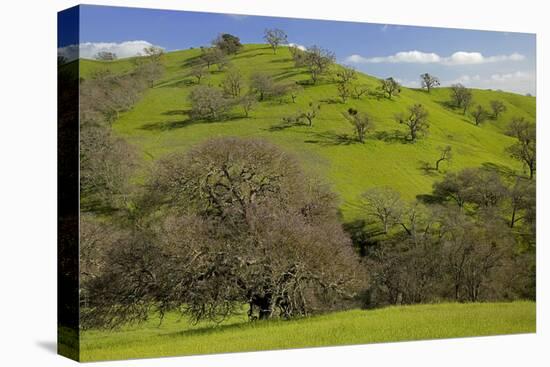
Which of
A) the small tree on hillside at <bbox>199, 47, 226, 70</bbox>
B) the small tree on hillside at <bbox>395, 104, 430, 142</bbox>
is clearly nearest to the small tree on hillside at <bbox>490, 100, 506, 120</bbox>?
the small tree on hillside at <bbox>395, 104, 430, 142</bbox>

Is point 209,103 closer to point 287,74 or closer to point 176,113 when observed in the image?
point 176,113

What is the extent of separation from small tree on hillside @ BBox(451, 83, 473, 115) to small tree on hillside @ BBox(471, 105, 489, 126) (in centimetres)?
30

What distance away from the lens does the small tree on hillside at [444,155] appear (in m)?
24.8

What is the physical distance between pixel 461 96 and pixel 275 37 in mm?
5910

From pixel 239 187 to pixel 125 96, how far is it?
3220 mm

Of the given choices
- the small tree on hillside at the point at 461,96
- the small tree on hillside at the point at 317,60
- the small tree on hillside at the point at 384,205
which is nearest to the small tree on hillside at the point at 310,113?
the small tree on hillside at the point at 317,60

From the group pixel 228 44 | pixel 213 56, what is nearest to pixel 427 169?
pixel 228 44

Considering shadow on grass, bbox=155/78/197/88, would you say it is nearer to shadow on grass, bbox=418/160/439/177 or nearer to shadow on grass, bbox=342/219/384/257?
shadow on grass, bbox=342/219/384/257

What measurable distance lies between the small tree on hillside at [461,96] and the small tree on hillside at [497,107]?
1.95ft

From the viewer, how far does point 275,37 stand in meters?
22.5

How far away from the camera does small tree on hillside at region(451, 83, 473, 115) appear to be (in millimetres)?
25622

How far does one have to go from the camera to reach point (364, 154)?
24016 millimetres

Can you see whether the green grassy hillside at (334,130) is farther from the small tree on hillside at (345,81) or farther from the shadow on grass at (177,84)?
the small tree on hillside at (345,81)

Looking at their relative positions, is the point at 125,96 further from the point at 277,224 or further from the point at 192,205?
the point at 277,224
